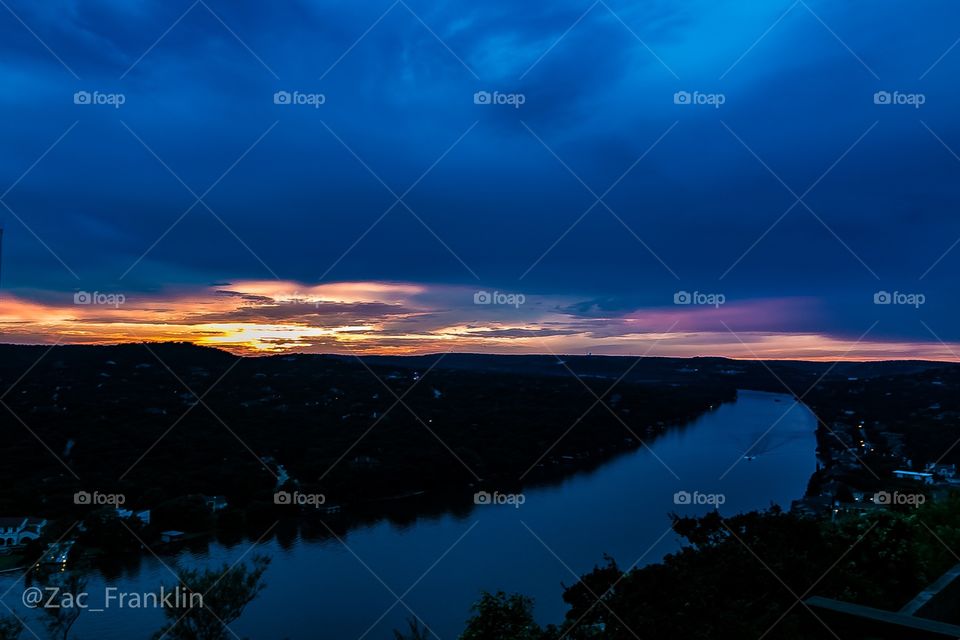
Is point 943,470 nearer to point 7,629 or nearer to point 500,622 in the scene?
point 500,622

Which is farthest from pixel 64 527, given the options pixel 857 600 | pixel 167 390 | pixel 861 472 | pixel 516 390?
pixel 516 390

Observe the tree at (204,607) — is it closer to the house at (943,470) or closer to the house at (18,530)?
the house at (18,530)

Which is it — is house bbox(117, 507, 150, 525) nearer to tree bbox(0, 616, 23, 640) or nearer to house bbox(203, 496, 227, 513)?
house bbox(203, 496, 227, 513)

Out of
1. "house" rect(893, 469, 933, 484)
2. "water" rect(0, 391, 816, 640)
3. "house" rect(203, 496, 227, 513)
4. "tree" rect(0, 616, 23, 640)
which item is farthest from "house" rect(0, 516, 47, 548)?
"house" rect(893, 469, 933, 484)

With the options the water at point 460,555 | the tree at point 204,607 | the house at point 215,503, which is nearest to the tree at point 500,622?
the tree at point 204,607

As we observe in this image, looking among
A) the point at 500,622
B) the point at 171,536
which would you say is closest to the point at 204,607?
the point at 500,622

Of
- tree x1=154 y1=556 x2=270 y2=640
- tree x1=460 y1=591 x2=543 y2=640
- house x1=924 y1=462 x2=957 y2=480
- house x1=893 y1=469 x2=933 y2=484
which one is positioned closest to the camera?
tree x1=460 y1=591 x2=543 y2=640

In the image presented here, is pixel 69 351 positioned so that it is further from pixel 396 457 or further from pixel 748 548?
pixel 748 548
